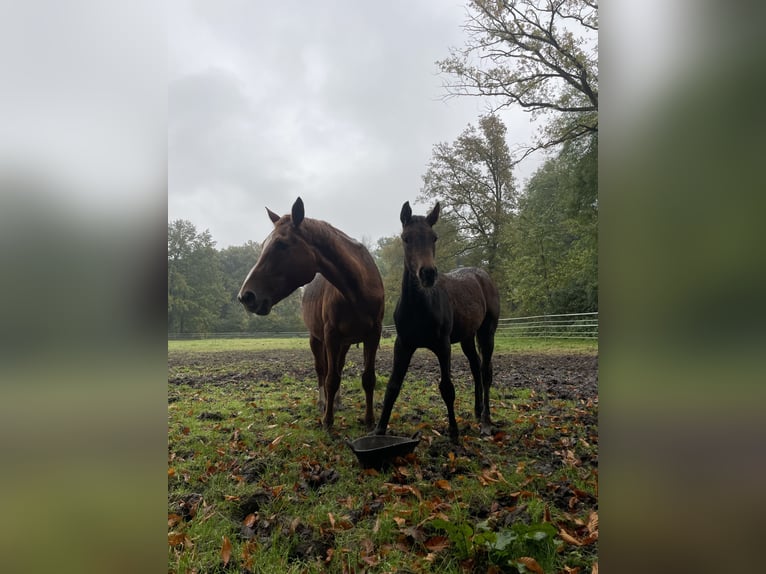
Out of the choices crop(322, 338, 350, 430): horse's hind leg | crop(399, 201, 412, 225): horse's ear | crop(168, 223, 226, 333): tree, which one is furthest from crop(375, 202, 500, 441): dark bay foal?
crop(168, 223, 226, 333): tree

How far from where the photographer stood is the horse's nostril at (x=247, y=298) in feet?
9.48

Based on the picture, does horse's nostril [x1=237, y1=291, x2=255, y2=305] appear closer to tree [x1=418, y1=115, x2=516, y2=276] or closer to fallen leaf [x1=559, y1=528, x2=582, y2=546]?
fallen leaf [x1=559, y1=528, x2=582, y2=546]

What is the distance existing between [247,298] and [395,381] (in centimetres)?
131

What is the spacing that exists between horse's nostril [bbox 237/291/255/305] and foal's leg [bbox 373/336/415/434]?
1.18m

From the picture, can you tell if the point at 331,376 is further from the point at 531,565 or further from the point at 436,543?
the point at 531,565

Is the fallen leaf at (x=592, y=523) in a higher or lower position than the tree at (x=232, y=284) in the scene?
lower

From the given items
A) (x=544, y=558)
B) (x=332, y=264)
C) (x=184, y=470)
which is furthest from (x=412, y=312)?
(x=184, y=470)

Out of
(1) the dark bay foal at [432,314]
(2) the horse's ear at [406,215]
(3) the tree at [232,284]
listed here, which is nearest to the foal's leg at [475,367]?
(1) the dark bay foal at [432,314]

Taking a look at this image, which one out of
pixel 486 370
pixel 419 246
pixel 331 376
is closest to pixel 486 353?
pixel 486 370

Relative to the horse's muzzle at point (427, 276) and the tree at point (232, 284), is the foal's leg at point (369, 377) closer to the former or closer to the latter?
the horse's muzzle at point (427, 276)

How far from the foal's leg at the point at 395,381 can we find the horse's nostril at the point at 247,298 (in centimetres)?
118

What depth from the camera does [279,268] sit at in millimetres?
3027
